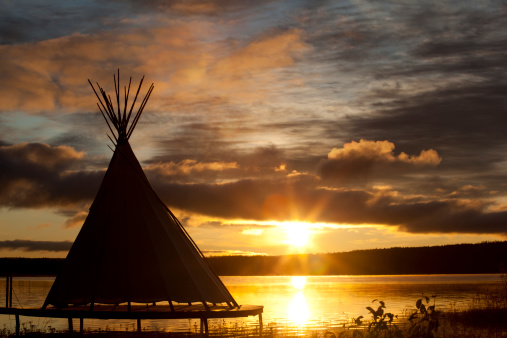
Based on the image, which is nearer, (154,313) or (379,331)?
(379,331)

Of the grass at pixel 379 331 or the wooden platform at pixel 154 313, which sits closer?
the wooden platform at pixel 154 313

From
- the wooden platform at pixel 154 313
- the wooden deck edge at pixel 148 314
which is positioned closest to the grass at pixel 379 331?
the wooden platform at pixel 154 313

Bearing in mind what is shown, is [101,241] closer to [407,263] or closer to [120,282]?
[120,282]

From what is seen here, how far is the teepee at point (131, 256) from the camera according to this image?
48.9 feet

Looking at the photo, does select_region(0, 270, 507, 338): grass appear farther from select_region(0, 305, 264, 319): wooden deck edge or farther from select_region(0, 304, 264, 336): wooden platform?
select_region(0, 305, 264, 319): wooden deck edge

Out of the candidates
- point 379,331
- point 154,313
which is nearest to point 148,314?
point 154,313

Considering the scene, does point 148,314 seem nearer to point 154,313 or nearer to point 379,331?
point 154,313

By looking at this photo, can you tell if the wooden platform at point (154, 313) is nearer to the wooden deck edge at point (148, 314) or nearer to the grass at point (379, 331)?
the wooden deck edge at point (148, 314)

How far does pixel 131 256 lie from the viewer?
49.9 ft

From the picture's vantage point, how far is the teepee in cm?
1489

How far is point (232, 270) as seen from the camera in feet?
336

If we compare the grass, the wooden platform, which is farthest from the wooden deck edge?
the grass

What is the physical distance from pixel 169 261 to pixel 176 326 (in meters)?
7.38

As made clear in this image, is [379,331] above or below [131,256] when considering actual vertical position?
below
